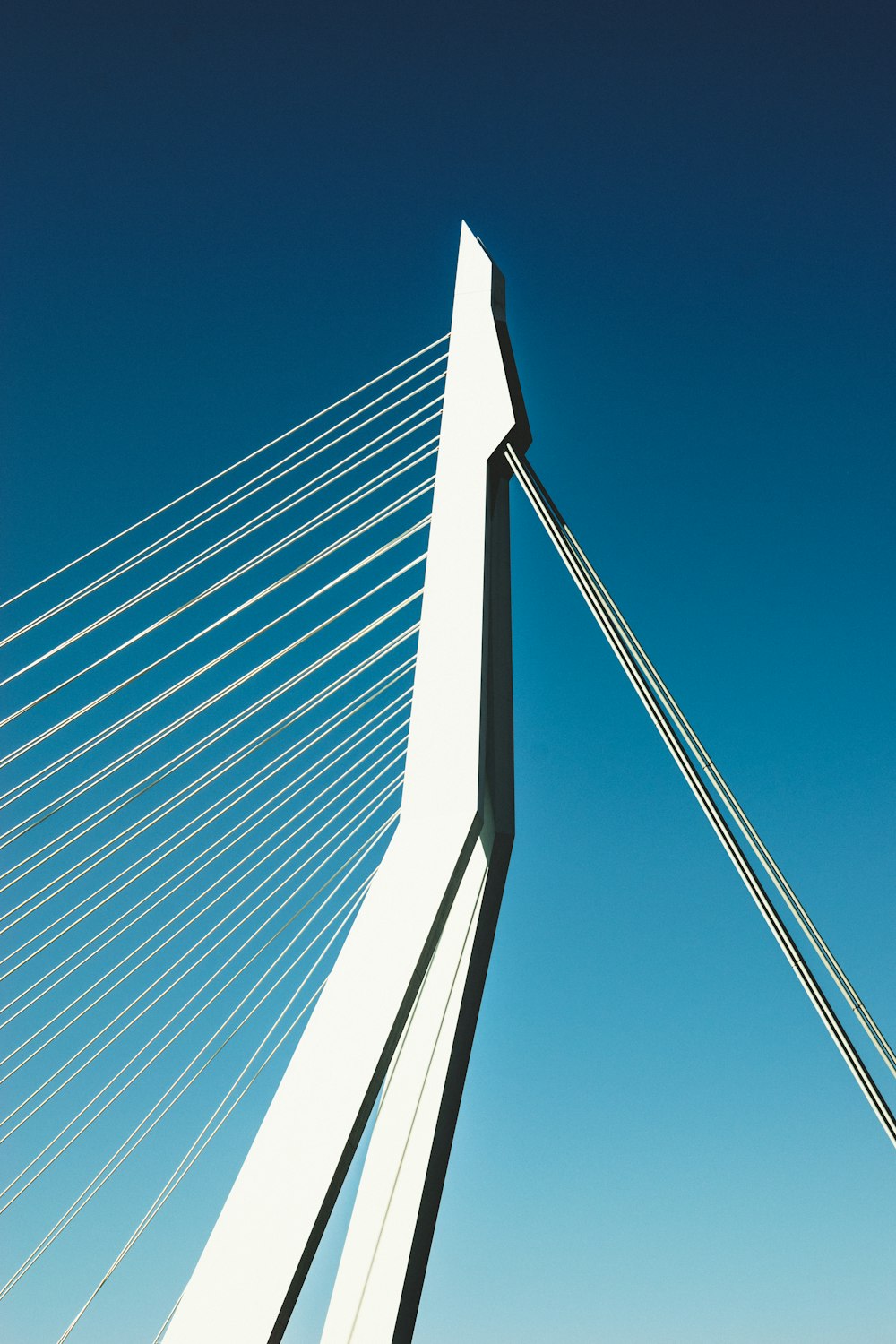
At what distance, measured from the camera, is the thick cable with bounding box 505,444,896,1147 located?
468 centimetres

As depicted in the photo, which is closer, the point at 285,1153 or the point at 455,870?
the point at 285,1153

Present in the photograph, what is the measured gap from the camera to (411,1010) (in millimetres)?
5098

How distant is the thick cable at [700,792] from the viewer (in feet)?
15.3

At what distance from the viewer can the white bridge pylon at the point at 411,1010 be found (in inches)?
169

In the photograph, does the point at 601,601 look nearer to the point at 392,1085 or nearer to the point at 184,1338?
the point at 392,1085

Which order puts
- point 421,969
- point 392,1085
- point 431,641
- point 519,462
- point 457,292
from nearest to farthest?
point 421,969, point 392,1085, point 431,641, point 519,462, point 457,292

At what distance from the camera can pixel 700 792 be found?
5.58 m

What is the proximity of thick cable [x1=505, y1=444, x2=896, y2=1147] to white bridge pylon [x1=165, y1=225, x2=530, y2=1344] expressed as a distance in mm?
305

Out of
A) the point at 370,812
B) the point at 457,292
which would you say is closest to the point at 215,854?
the point at 370,812

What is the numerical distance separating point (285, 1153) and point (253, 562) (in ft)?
12.4

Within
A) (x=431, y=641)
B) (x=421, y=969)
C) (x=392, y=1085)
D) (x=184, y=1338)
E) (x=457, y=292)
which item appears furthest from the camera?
(x=457, y=292)

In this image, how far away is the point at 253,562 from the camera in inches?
278

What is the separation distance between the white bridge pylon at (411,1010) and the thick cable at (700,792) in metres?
0.30

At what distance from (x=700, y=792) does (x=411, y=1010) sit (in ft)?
6.00
